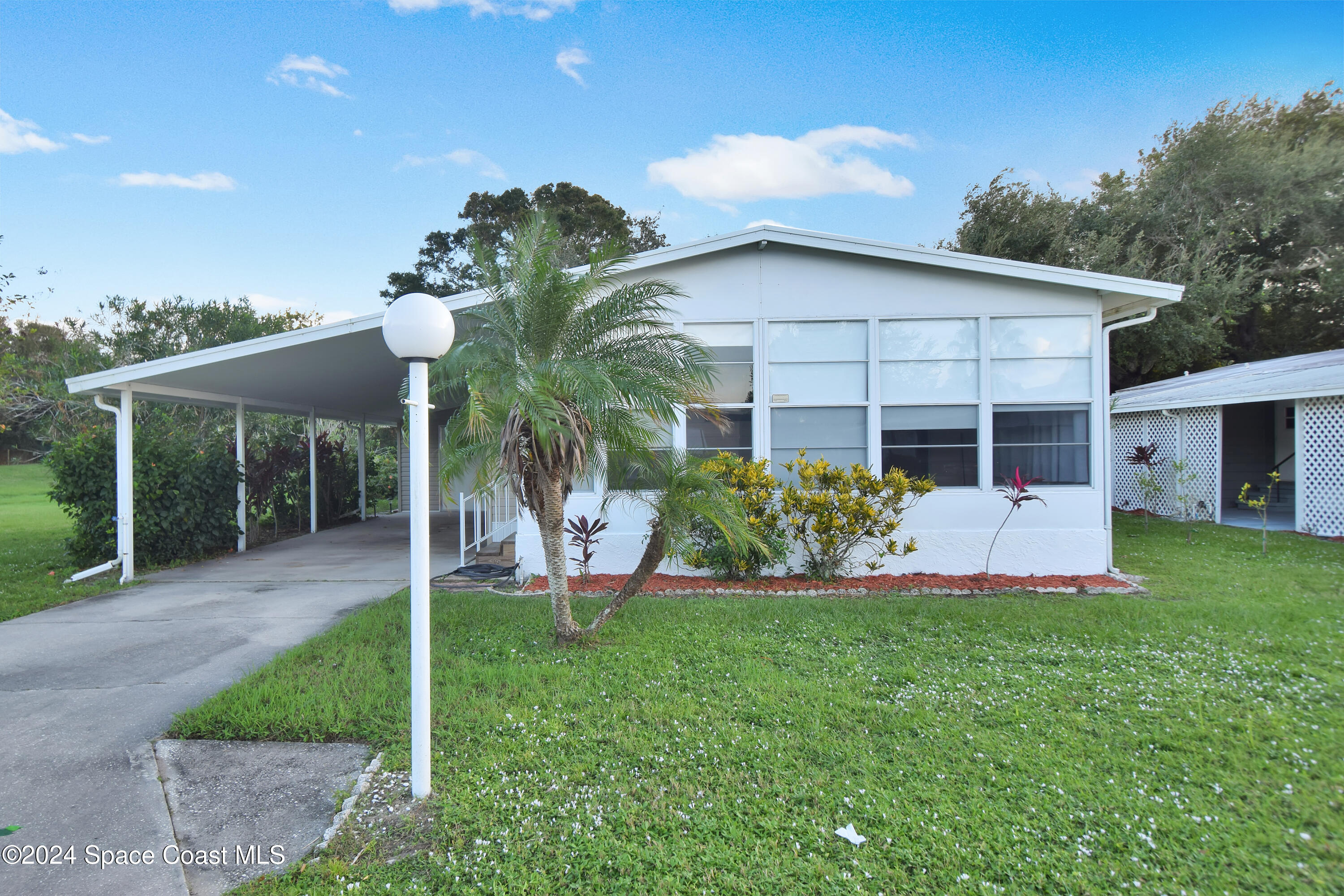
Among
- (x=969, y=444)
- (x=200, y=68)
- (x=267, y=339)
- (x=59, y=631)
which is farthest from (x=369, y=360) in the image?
(x=969, y=444)

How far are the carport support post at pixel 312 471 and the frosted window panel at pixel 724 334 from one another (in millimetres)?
7883

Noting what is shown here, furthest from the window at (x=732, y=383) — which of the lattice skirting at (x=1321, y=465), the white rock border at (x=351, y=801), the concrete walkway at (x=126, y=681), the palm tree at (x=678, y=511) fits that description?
the lattice skirting at (x=1321, y=465)

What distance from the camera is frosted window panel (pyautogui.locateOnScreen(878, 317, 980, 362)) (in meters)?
7.14

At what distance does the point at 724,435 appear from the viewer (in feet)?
23.7

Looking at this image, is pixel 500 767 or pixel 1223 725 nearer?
pixel 500 767

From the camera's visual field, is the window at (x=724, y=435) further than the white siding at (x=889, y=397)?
Yes

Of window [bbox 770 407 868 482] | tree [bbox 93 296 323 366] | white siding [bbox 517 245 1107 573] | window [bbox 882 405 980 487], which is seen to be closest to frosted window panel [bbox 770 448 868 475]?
window [bbox 770 407 868 482]

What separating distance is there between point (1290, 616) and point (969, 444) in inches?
119

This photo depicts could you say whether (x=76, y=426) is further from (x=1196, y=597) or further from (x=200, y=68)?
(x=1196, y=597)

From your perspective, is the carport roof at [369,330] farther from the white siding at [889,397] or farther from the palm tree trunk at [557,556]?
Answer: the palm tree trunk at [557,556]

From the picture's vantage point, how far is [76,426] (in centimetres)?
1230

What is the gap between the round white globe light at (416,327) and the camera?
2750 mm

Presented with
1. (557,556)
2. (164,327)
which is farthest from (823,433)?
(164,327)

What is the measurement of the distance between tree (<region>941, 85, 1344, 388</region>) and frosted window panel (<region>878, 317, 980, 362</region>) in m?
10.5
